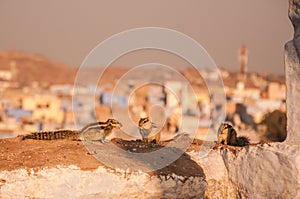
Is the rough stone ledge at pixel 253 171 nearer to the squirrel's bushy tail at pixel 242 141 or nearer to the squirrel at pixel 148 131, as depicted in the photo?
the squirrel's bushy tail at pixel 242 141

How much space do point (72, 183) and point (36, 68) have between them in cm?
12738

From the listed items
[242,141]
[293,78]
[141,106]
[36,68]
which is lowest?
[141,106]

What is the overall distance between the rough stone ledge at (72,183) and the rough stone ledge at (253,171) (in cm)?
133

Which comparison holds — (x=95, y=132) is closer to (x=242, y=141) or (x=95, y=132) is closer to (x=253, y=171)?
(x=242, y=141)

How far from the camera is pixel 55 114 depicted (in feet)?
183

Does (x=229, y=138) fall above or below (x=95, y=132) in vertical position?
below

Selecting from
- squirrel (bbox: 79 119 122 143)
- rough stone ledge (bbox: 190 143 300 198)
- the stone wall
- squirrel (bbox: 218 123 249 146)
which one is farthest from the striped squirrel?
the stone wall

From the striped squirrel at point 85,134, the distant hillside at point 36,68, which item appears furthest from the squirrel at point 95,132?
the distant hillside at point 36,68

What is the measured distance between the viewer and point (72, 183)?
9102 millimetres

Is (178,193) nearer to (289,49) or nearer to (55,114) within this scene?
(289,49)

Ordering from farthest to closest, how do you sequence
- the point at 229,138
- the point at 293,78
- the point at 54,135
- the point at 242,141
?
the point at 242,141, the point at 229,138, the point at 54,135, the point at 293,78

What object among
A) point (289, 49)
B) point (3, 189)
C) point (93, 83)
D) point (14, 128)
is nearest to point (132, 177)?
point (3, 189)

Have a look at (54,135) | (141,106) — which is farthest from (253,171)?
(141,106)

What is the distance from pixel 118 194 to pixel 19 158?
74.0 inches
